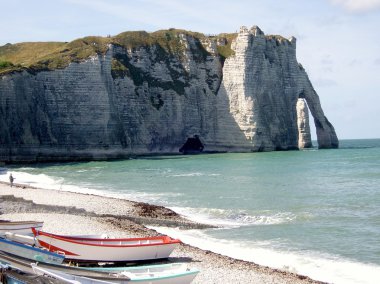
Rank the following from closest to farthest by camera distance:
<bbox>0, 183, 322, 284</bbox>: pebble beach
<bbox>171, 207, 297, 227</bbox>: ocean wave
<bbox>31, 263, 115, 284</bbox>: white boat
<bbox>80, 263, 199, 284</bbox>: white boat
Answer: <bbox>31, 263, 115, 284</bbox>: white boat < <bbox>80, 263, 199, 284</bbox>: white boat < <bbox>0, 183, 322, 284</bbox>: pebble beach < <bbox>171, 207, 297, 227</bbox>: ocean wave

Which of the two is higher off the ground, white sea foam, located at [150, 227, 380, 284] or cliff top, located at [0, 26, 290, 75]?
cliff top, located at [0, 26, 290, 75]

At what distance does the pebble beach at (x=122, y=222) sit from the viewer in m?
16.3

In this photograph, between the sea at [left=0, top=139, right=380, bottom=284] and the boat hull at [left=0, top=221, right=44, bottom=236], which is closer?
the boat hull at [left=0, top=221, right=44, bottom=236]

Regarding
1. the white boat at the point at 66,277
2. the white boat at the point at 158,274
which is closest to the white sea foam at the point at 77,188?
the white boat at the point at 158,274

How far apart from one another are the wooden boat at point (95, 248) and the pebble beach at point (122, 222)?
1.16m

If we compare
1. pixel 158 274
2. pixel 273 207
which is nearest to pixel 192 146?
pixel 273 207

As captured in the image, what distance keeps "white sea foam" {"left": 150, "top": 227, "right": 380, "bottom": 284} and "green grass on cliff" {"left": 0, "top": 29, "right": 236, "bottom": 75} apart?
58.9 m

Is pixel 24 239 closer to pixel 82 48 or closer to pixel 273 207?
pixel 273 207

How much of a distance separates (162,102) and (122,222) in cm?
6933

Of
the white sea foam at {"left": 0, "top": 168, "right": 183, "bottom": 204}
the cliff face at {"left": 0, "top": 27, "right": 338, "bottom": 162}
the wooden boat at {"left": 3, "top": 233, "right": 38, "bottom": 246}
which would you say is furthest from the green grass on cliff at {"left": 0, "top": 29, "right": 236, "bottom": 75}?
the wooden boat at {"left": 3, "top": 233, "right": 38, "bottom": 246}

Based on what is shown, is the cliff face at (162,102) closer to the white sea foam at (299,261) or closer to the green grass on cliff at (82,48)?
the green grass on cliff at (82,48)

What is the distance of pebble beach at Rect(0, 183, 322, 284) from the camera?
16.3 m

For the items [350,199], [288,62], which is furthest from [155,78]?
[350,199]

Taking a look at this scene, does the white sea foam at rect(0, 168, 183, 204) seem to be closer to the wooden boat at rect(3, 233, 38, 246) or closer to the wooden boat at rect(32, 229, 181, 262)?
the wooden boat at rect(32, 229, 181, 262)
